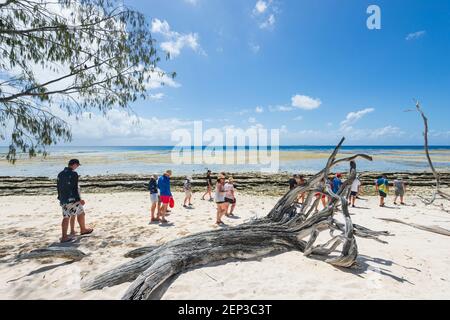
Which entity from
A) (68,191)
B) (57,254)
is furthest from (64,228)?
(57,254)

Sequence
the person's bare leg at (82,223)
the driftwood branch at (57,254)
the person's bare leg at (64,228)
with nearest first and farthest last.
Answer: the driftwood branch at (57,254) < the person's bare leg at (64,228) < the person's bare leg at (82,223)

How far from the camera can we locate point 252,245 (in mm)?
4797

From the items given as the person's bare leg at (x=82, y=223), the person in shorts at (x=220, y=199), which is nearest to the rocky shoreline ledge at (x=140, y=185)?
the person in shorts at (x=220, y=199)

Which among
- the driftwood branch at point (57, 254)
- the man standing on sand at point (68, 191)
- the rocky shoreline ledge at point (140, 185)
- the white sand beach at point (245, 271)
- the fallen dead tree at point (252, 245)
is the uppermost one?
the man standing on sand at point (68, 191)

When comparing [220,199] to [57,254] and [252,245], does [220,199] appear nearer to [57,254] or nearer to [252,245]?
[252,245]

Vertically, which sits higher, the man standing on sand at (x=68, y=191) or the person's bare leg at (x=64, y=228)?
the man standing on sand at (x=68, y=191)

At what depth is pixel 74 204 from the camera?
586cm

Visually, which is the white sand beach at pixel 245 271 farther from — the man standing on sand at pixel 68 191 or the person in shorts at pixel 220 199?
the man standing on sand at pixel 68 191

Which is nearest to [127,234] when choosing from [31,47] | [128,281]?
[128,281]

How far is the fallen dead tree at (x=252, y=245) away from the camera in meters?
3.69

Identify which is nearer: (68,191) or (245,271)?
(245,271)

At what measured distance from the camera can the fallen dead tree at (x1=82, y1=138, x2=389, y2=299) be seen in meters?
3.69

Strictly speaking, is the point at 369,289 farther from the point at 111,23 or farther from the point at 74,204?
the point at 111,23
